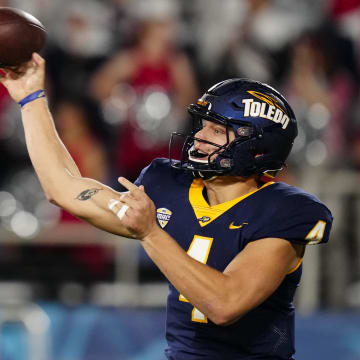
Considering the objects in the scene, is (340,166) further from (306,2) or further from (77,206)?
(77,206)

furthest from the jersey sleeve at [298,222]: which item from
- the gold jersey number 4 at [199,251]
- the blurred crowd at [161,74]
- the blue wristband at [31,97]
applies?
the blurred crowd at [161,74]

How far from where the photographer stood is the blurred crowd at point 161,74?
6043 millimetres

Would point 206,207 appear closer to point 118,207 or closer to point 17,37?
point 118,207

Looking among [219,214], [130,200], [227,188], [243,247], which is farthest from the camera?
[227,188]

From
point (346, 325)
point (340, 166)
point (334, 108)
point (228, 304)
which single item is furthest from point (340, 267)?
point (228, 304)

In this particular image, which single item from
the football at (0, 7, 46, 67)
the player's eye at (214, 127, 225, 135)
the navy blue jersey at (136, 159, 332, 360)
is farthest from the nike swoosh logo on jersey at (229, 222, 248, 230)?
the football at (0, 7, 46, 67)

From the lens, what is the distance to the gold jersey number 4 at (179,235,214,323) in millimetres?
2953

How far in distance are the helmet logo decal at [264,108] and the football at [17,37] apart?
2.61ft

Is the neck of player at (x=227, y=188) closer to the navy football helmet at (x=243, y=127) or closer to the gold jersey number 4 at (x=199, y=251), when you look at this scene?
the navy football helmet at (x=243, y=127)

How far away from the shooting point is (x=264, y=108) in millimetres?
3078

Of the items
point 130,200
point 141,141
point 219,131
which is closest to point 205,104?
point 219,131

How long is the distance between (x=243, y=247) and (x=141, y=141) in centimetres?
326

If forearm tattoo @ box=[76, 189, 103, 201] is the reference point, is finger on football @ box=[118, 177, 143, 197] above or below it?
above

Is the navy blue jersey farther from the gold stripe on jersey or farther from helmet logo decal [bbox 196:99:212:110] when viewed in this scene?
helmet logo decal [bbox 196:99:212:110]
